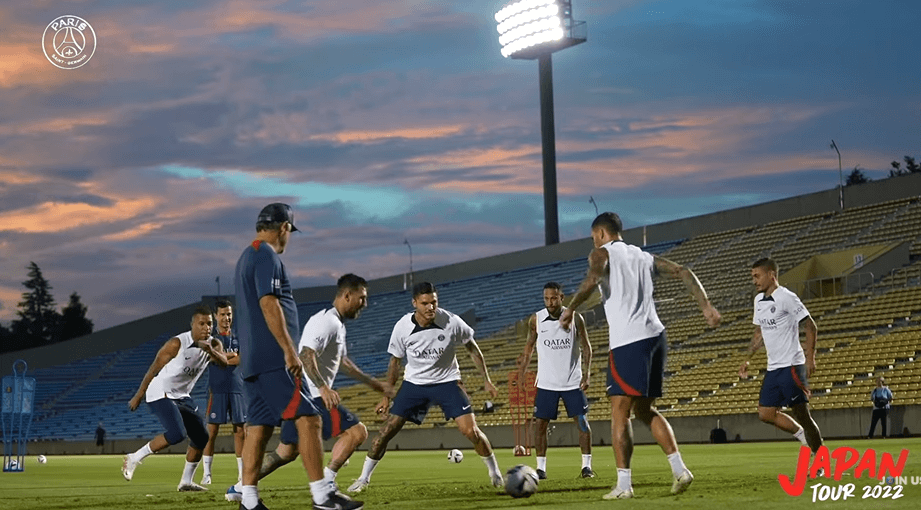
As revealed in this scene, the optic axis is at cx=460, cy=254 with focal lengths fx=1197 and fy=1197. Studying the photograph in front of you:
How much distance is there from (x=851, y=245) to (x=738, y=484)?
1226 inches

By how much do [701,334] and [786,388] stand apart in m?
28.3

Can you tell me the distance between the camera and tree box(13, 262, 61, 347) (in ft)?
356

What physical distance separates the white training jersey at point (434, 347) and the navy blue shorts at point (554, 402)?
2.68 m

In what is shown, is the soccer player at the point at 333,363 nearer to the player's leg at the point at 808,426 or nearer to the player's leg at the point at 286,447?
the player's leg at the point at 286,447

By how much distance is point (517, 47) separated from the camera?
55906 mm

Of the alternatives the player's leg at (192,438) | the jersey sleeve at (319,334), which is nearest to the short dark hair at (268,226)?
the jersey sleeve at (319,334)

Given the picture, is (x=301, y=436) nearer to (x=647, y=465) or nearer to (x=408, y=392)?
(x=408, y=392)

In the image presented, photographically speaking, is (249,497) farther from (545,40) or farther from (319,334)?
(545,40)

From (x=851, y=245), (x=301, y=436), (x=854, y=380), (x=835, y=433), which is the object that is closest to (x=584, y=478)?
(x=301, y=436)

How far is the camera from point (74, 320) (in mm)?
103750

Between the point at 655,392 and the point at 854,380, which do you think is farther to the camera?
the point at 854,380

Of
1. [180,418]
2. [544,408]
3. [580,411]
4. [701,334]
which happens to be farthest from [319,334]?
[701,334]

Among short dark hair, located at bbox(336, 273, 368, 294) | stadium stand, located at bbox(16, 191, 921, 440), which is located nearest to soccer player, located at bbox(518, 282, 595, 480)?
short dark hair, located at bbox(336, 273, 368, 294)

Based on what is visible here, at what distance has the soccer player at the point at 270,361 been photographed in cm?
837
